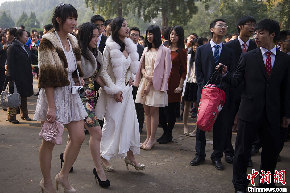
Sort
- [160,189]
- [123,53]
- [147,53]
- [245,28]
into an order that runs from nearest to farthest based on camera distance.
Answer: [160,189]
[123,53]
[245,28]
[147,53]

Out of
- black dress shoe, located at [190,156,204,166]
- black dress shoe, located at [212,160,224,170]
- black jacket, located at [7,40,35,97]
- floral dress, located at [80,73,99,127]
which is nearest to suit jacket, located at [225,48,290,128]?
black dress shoe, located at [212,160,224,170]

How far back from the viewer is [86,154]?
532cm

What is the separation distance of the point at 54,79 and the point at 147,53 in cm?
275

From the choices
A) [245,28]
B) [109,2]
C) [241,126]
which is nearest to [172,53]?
[245,28]

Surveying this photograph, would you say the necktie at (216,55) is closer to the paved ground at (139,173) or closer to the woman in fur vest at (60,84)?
the paved ground at (139,173)

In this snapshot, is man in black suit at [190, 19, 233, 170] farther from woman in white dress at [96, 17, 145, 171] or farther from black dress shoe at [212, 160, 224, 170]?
woman in white dress at [96, 17, 145, 171]

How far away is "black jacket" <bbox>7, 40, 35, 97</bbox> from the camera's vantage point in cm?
746

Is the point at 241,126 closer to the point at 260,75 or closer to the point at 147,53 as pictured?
the point at 260,75

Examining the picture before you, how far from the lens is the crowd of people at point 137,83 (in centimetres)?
348

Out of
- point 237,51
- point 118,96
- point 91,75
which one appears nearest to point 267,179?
point 237,51

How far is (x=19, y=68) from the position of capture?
298 inches

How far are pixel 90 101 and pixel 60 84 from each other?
768 mm

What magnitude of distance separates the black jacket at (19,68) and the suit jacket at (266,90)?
5539mm

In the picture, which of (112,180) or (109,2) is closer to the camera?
(112,180)
